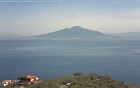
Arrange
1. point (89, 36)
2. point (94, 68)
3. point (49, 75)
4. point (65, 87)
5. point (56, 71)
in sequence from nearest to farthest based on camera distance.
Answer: point (65, 87), point (49, 75), point (56, 71), point (94, 68), point (89, 36)

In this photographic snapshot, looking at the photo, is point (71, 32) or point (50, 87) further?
point (71, 32)

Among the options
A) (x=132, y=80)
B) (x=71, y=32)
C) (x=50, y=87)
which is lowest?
(x=132, y=80)

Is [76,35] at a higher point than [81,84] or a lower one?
higher

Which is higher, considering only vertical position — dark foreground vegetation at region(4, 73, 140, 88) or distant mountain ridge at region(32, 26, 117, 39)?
distant mountain ridge at region(32, 26, 117, 39)

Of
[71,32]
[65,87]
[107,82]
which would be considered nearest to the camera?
[65,87]

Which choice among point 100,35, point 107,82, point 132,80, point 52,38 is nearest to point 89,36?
point 100,35

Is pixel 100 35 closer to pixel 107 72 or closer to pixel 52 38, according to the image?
pixel 52 38

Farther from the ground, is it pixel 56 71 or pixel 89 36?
pixel 89 36

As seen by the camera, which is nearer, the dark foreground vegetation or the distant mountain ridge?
the dark foreground vegetation

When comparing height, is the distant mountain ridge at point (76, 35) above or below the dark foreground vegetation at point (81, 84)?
above

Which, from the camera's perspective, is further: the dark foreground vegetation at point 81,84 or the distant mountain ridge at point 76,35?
the distant mountain ridge at point 76,35

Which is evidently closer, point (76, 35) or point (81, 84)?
point (81, 84)
